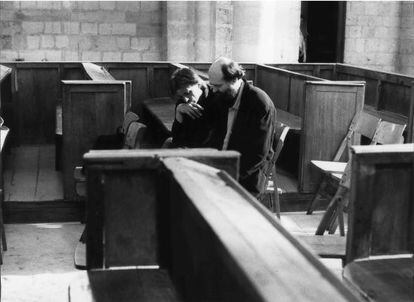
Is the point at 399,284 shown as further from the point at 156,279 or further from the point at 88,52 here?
the point at 88,52

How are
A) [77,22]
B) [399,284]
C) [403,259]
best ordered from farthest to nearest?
[77,22], [403,259], [399,284]

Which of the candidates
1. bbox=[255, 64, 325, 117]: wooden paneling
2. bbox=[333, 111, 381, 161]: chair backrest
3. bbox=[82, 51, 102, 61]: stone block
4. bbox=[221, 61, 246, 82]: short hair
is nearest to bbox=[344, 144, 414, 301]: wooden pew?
bbox=[221, 61, 246, 82]: short hair

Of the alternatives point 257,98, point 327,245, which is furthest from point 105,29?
point 327,245

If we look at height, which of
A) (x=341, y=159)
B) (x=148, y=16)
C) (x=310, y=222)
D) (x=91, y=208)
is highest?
(x=148, y=16)

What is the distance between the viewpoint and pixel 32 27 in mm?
11523

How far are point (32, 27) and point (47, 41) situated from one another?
0.30 meters

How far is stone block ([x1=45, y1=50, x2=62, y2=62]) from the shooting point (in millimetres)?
11625

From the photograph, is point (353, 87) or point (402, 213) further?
point (353, 87)

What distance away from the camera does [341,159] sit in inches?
262

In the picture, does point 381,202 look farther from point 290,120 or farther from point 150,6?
point 150,6

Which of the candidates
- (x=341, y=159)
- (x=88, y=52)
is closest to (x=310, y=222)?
(x=341, y=159)

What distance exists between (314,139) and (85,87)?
2004 mm

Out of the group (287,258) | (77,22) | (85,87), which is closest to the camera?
(287,258)

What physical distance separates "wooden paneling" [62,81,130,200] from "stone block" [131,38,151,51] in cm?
601
